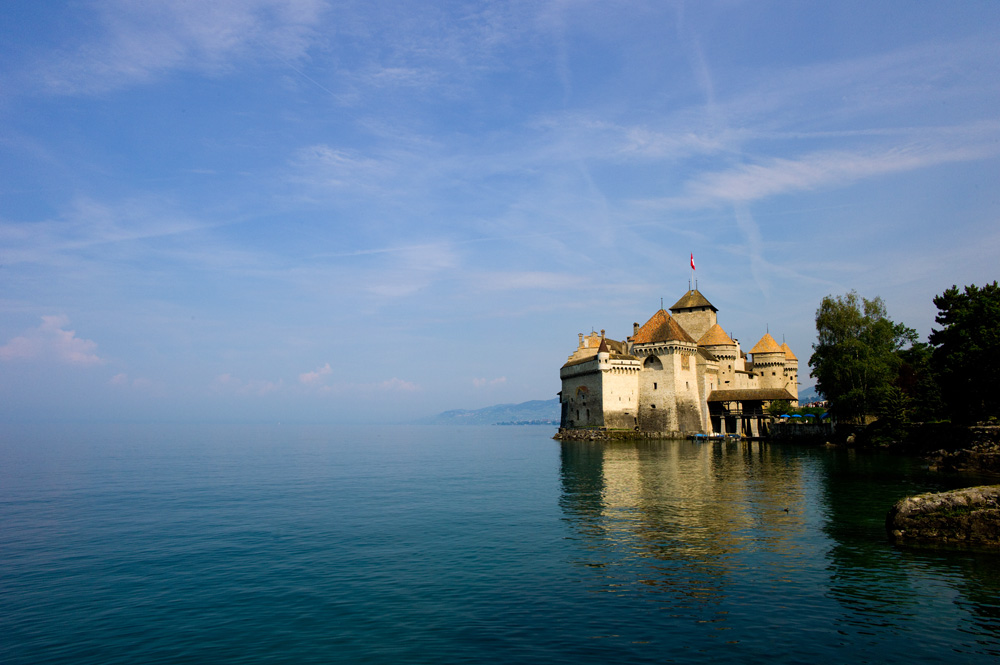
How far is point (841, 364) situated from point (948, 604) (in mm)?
54548

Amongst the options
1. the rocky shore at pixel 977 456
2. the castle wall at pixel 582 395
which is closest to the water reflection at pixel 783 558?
the rocky shore at pixel 977 456

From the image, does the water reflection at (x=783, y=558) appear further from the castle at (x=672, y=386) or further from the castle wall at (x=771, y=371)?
the castle wall at (x=771, y=371)

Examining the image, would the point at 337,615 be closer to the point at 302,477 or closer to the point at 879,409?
the point at 302,477

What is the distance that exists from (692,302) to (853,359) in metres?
27.2

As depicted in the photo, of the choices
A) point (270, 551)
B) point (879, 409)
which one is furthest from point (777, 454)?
point (270, 551)

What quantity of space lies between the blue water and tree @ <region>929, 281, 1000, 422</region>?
36.6 feet

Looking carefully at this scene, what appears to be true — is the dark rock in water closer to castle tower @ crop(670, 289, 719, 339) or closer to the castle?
the castle

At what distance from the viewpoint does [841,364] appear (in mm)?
62688

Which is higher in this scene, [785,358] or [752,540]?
[785,358]

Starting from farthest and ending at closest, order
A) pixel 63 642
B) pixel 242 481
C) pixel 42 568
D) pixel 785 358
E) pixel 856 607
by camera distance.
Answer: pixel 785 358
pixel 242 481
pixel 42 568
pixel 856 607
pixel 63 642

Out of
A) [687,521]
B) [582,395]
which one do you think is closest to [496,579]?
[687,521]

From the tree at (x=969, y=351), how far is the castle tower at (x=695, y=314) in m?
36.5

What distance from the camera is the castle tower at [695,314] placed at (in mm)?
85562

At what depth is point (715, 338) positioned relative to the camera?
82.9 meters
